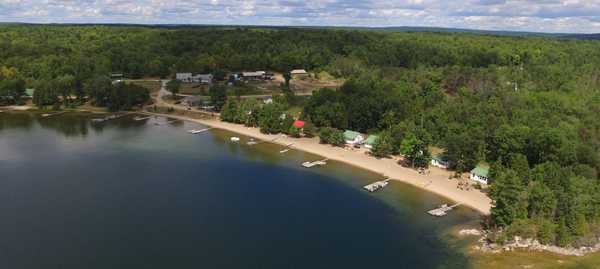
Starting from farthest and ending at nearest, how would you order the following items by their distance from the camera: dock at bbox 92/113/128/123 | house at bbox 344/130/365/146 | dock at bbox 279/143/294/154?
dock at bbox 92/113/128/123 < house at bbox 344/130/365/146 < dock at bbox 279/143/294/154

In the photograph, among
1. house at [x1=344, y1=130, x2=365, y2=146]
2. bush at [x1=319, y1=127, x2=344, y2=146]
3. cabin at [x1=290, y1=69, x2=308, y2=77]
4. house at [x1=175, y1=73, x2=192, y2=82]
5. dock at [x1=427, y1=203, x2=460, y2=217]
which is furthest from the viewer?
cabin at [x1=290, y1=69, x2=308, y2=77]

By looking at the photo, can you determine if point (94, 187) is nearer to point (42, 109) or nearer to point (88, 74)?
point (42, 109)

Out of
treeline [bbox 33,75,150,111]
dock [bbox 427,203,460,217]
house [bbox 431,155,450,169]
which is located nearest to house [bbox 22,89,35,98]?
treeline [bbox 33,75,150,111]

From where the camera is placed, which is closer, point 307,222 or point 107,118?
point 307,222

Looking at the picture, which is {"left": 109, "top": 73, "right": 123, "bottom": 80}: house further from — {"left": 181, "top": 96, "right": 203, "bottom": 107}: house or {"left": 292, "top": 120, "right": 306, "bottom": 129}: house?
{"left": 292, "top": 120, "right": 306, "bottom": 129}: house

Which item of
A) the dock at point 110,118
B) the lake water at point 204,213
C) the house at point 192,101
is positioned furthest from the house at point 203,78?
the lake water at point 204,213

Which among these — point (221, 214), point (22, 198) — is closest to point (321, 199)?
point (221, 214)

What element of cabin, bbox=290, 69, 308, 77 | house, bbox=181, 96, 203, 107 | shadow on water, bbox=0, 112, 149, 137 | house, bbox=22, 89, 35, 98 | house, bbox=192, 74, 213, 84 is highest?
cabin, bbox=290, 69, 308, 77
